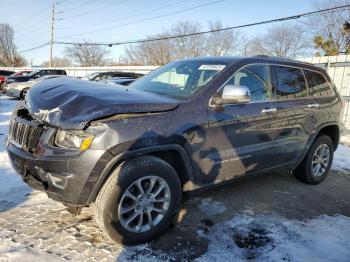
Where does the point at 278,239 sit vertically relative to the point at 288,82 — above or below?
below

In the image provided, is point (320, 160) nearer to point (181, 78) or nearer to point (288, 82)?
point (288, 82)

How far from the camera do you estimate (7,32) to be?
243ft

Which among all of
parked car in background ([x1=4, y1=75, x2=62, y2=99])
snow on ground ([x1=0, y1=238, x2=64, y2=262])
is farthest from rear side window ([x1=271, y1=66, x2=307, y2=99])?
parked car in background ([x1=4, y1=75, x2=62, y2=99])

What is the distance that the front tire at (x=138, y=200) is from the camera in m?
2.96

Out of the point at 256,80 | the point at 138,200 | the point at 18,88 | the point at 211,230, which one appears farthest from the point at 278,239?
the point at 18,88

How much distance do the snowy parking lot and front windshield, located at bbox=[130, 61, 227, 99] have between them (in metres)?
1.43

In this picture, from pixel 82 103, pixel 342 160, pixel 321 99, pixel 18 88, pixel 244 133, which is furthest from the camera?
pixel 18 88

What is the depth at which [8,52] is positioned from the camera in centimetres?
7269

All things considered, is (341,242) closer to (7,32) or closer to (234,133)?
(234,133)

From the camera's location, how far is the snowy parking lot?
3129 mm

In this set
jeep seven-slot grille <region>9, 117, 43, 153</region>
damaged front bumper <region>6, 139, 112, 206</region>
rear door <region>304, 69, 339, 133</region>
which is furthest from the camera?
rear door <region>304, 69, 339, 133</region>

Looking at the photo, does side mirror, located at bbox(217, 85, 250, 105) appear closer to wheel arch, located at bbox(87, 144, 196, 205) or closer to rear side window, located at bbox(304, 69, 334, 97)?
wheel arch, located at bbox(87, 144, 196, 205)

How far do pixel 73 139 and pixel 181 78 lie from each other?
1693 millimetres

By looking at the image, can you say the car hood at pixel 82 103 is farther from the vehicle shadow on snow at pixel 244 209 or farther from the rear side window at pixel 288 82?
the rear side window at pixel 288 82
